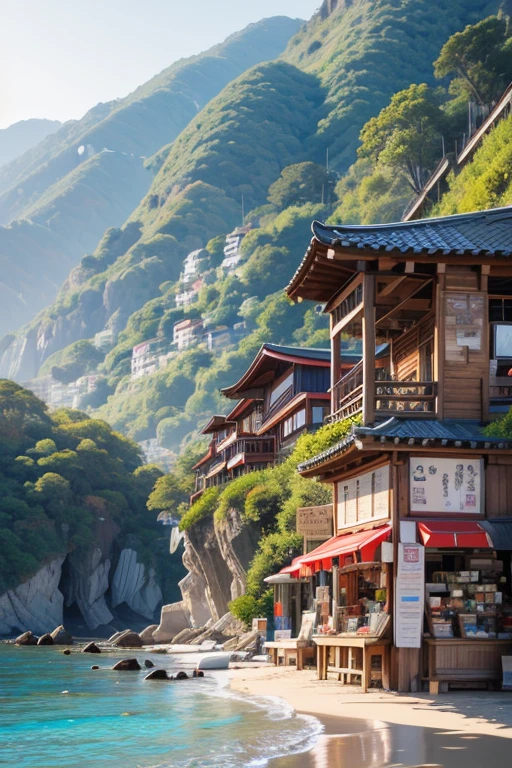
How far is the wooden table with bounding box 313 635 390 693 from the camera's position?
18.2m

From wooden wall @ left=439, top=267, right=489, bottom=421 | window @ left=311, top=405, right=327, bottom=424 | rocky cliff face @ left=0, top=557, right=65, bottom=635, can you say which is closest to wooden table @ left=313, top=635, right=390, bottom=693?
wooden wall @ left=439, top=267, right=489, bottom=421

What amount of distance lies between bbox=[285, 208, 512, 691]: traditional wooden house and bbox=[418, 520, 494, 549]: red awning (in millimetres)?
26

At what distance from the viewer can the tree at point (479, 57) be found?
84.1 meters

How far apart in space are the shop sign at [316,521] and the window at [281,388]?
2106 centimetres

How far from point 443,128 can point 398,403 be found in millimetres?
80927

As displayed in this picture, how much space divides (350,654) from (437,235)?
8152 millimetres

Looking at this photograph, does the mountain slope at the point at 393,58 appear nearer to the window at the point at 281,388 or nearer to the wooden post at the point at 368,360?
the window at the point at 281,388

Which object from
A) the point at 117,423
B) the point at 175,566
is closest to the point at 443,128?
the point at 175,566

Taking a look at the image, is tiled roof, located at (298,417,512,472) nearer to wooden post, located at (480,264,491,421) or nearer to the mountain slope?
wooden post, located at (480,264,491,421)

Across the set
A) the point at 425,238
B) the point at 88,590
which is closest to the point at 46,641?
the point at 88,590

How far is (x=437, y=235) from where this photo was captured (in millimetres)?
19781

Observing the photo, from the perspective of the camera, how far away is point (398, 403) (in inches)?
776

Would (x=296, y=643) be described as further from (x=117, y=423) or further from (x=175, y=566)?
(x=117, y=423)

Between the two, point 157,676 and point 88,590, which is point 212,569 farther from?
point 88,590
